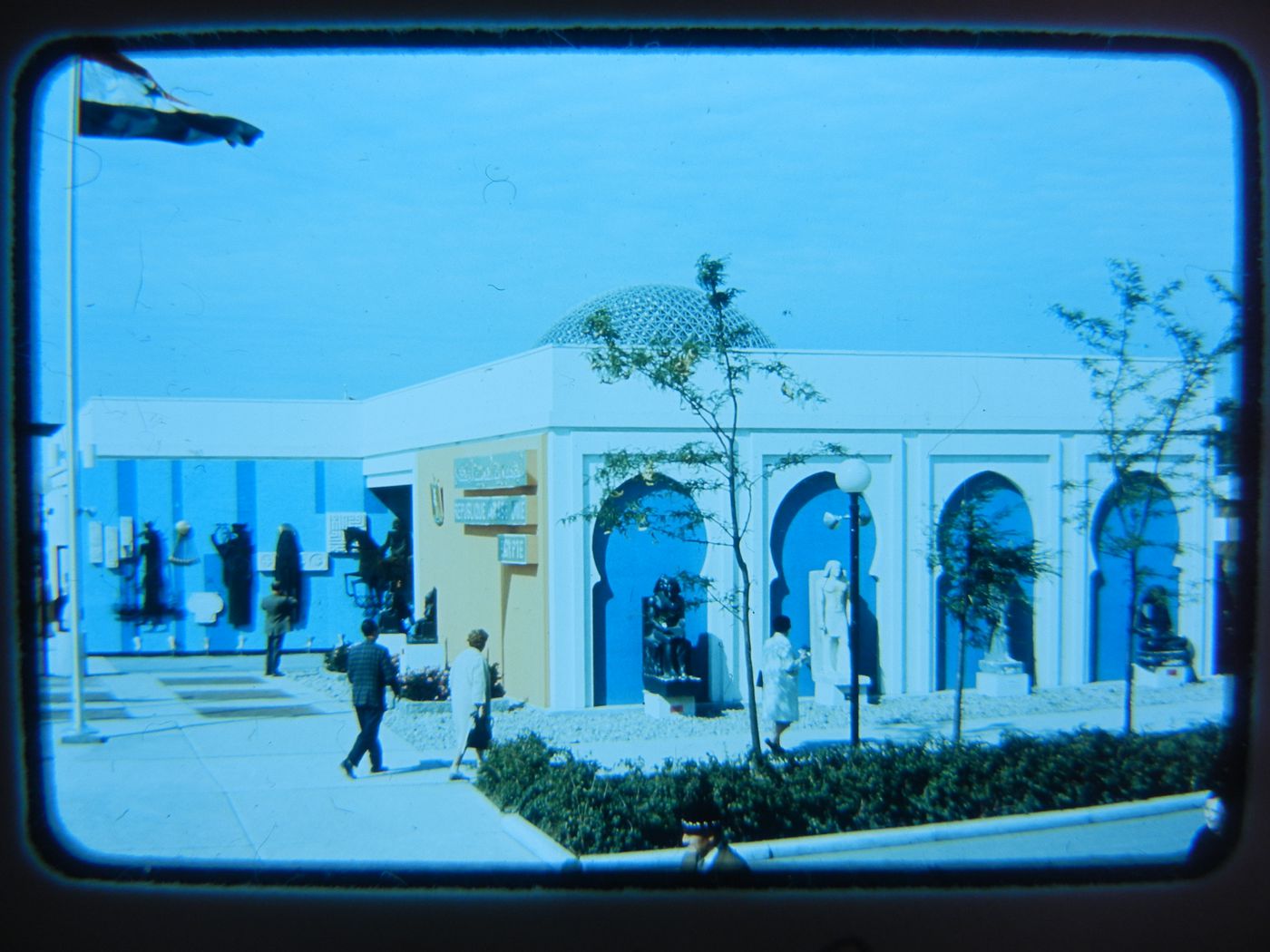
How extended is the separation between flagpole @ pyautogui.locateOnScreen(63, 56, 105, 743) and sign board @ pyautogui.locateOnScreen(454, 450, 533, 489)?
232 centimetres

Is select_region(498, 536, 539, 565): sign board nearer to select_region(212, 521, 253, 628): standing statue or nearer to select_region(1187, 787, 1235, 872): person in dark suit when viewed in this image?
select_region(212, 521, 253, 628): standing statue

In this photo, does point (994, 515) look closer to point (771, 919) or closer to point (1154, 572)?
point (1154, 572)

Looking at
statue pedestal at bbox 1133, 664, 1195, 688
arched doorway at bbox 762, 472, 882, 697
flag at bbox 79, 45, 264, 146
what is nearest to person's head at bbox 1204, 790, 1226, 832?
statue pedestal at bbox 1133, 664, 1195, 688

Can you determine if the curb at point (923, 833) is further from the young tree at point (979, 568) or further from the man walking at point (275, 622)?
the man walking at point (275, 622)

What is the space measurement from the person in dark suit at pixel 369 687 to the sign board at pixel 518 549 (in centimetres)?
96

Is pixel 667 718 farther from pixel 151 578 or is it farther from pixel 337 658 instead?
pixel 151 578

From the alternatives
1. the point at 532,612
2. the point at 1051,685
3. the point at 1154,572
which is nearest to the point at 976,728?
the point at 1051,685

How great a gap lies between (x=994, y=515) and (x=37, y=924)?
4009 millimetres

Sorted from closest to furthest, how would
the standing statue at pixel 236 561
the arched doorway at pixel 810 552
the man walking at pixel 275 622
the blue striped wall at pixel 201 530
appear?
the blue striped wall at pixel 201 530 → the standing statue at pixel 236 561 → the man walking at pixel 275 622 → the arched doorway at pixel 810 552

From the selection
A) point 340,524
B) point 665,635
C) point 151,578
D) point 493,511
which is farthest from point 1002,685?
point 151,578

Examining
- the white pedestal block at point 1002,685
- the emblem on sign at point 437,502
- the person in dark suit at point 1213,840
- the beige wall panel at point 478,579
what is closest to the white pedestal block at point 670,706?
the beige wall panel at point 478,579

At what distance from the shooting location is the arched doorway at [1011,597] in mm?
4527

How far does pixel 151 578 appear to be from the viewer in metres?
4.33

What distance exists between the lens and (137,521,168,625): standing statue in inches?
168
